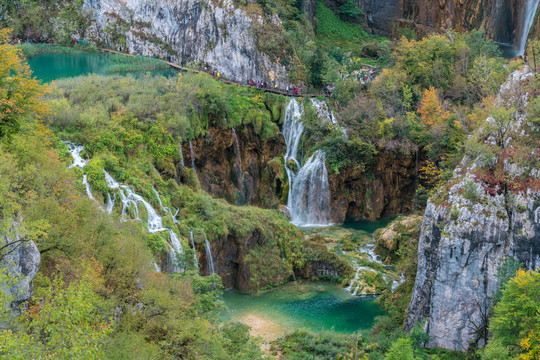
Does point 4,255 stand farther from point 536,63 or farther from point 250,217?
point 536,63

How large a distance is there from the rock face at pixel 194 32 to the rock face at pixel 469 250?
95.2 ft

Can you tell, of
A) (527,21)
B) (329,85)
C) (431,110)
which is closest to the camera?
(431,110)

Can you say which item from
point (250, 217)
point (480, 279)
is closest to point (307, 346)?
point (480, 279)

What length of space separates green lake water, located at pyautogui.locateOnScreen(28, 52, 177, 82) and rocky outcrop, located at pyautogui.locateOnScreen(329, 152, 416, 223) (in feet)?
68.3

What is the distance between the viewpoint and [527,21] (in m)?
50.7

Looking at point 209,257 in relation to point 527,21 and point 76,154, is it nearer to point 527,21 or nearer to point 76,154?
point 76,154

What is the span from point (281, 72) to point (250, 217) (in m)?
22.4

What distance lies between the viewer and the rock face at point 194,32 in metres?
49.3

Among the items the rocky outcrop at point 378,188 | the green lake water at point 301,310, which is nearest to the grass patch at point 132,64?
the rocky outcrop at point 378,188

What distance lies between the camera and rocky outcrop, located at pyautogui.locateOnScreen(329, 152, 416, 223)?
41.0 metres

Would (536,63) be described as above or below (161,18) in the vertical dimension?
below

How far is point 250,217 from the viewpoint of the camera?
99.7ft

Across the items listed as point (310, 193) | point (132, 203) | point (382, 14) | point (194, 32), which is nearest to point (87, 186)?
point (132, 203)

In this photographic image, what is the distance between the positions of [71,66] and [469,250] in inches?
1735
